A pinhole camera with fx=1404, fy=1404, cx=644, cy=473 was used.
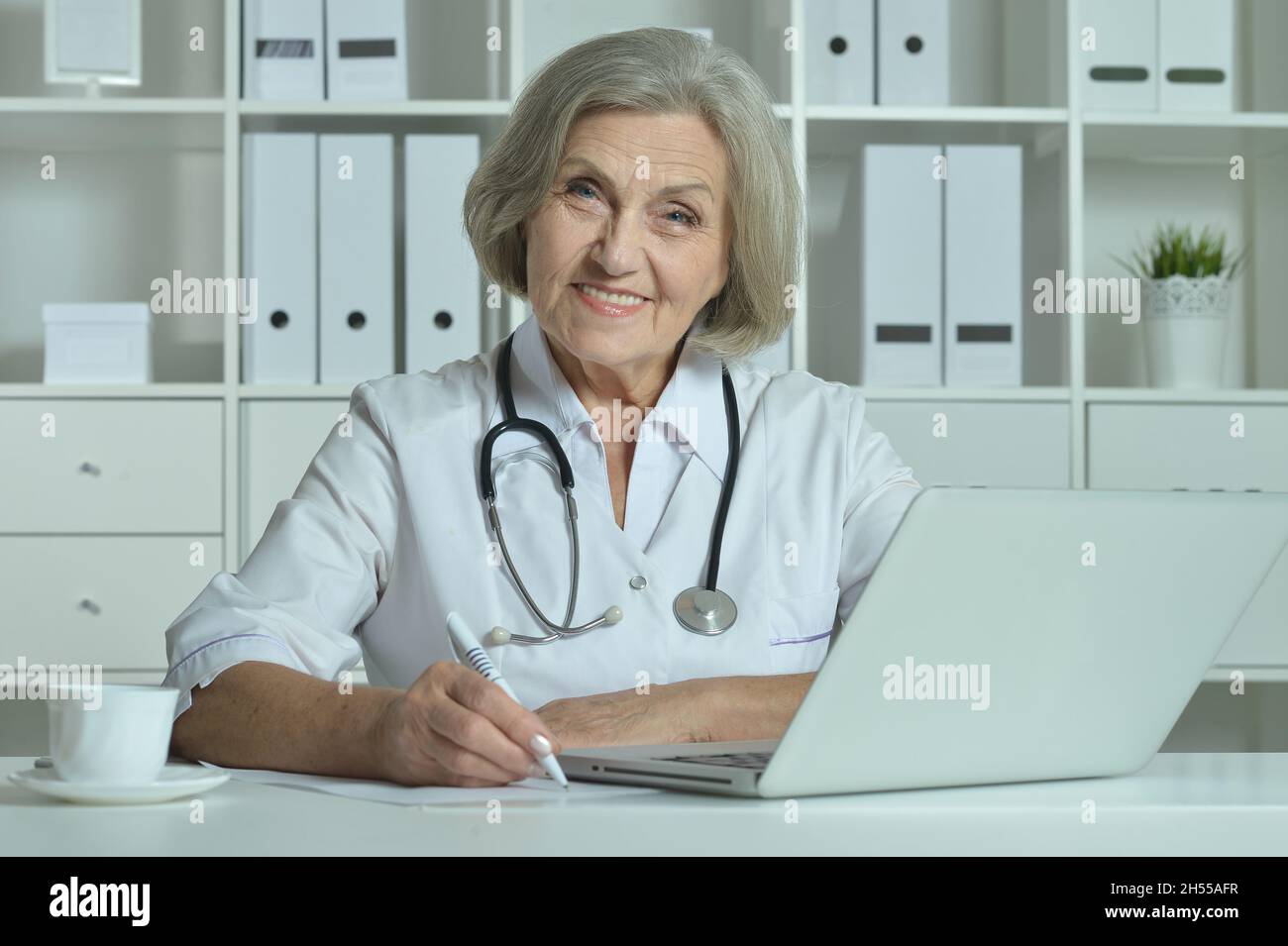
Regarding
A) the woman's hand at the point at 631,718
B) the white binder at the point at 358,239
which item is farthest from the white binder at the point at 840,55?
the woman's hand at the point at 631,718

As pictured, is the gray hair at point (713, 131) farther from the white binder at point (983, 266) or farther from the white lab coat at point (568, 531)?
the white binder at point (983, 266)

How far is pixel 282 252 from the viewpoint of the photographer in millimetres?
2311

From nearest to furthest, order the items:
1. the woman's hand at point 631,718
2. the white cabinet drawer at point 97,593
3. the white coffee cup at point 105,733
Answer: the white coffee cup at point 105,733
the woman's hand at point 631,718
the white cabinet drawer at point 97,593

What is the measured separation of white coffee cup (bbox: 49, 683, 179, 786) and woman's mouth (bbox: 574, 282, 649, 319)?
2.39 feet

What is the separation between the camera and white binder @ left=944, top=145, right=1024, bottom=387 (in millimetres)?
2363

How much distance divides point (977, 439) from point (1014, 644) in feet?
5.50

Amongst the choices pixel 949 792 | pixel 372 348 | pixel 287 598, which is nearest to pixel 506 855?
pixel 949 792

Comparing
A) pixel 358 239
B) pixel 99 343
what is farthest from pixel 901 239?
pixel 99 343


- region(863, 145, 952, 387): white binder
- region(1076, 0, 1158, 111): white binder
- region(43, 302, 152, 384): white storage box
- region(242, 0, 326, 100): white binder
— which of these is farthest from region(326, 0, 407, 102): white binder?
region(1076, 0, 1158, 111): white binder

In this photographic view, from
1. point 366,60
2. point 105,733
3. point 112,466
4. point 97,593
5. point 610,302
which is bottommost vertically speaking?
point 97,593

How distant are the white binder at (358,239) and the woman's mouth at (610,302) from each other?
0.96m

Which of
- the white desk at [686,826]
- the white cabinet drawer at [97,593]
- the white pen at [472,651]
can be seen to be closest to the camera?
the white desk at [686,826]

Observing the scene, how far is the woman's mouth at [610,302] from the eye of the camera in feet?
4.62

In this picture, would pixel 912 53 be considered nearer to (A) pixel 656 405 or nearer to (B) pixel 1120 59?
(B) pixel 1120 59
